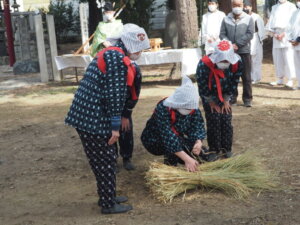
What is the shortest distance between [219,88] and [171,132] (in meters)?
0.84

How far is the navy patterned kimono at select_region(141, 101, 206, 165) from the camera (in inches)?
166

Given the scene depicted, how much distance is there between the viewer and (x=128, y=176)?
488 cm

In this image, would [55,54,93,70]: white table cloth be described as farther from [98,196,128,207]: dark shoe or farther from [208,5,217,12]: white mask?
[98,196,128,207]: dark shoe

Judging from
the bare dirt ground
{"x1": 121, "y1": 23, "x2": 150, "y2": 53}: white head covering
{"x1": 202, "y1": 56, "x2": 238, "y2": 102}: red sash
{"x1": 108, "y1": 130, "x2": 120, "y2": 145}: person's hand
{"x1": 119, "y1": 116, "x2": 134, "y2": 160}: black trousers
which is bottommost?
the bare dirt ground

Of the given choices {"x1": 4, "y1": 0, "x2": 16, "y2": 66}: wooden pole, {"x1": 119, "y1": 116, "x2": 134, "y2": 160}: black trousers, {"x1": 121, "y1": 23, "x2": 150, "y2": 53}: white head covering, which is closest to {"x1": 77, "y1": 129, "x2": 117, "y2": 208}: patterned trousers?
{"x1": 121, "y1": 23, "x2": 150, "y2": 53}: white head covering

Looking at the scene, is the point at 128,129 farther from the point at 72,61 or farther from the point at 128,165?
the point at 72,61

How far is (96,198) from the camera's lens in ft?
14.3

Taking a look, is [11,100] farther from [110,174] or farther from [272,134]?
[110,174]

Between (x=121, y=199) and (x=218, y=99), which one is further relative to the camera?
(x=218, y=99)

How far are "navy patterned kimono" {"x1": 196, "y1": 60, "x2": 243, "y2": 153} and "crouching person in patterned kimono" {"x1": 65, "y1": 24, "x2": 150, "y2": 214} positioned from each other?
46.1 inches

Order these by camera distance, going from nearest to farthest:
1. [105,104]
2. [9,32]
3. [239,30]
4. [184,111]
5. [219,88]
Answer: [105,104] < [184,111] < [219,88] < [239,30] < [9,32]

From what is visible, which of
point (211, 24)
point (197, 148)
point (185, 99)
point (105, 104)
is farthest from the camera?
point (211, 24)

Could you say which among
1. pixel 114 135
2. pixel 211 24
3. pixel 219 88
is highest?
pixel 211 24

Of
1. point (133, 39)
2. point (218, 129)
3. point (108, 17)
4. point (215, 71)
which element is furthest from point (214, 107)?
point (108, 17)
